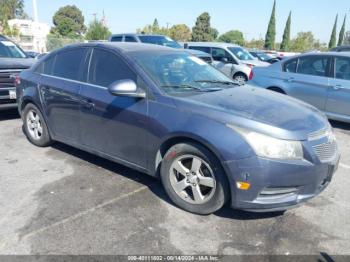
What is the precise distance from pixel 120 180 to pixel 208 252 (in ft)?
5.36

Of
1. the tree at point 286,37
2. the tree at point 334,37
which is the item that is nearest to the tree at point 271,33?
the tree at point 286,37

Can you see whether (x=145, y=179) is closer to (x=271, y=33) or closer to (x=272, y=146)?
(x=272, y=146)

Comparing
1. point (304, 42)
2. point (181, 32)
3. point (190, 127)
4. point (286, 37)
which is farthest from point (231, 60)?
point (181, 32)

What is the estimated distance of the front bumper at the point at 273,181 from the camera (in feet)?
9.00

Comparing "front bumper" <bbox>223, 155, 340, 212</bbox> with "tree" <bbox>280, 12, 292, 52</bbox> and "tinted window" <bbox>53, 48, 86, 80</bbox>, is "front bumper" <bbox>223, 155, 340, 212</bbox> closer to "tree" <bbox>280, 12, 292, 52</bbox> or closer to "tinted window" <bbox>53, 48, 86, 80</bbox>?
"tinted window" <bbox>53, 48, 86, 80</bbox>

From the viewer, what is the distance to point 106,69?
3.85m

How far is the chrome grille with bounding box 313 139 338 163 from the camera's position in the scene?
2.93 m

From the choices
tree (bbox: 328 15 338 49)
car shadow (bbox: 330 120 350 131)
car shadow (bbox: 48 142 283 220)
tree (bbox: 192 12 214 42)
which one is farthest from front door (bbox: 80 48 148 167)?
tree (bbox: 192 12 214 42)

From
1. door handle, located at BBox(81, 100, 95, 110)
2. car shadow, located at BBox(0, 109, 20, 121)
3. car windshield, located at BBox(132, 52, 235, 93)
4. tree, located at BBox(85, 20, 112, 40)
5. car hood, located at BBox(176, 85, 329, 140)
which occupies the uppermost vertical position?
tree, located at BBox(85, 20, 112, 40)

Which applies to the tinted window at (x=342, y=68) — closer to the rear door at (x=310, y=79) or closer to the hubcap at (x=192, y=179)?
the rear door at (x=310, y=79)

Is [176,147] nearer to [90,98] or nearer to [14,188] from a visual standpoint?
[90,98]

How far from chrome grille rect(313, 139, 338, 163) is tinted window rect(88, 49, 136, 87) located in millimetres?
2031

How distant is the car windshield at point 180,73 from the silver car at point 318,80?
3.10 m

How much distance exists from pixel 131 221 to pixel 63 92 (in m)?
2.06
